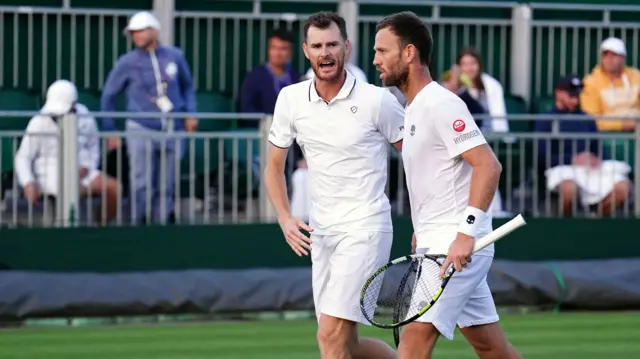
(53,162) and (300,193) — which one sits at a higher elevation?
(53,162)

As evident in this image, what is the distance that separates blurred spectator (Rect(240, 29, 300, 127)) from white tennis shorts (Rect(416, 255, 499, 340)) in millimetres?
7673

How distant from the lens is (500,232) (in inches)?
254

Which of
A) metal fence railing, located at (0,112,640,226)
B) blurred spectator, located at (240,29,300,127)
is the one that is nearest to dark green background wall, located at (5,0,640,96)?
blurred spectator, located at (240,29,300,127)

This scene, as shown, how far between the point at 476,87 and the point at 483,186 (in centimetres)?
859

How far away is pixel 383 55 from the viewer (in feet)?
22.9

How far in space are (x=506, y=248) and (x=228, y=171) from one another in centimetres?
286

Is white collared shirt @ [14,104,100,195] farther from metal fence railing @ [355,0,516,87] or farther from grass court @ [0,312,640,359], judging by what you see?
metal fence railing @ [355,0,516,87]

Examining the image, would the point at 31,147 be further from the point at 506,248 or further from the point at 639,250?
the point at 639,250

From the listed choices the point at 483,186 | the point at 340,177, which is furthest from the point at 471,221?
the point at 340,177

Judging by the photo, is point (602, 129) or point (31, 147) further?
point (602, 129)

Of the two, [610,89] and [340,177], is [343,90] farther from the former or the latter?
[610,89]

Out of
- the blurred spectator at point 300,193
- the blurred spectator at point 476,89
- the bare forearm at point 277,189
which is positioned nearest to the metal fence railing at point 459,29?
the blurred spectator at point 476,89

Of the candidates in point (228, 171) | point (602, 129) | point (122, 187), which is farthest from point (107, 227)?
point (602, 129)

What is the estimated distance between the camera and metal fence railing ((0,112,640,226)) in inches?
519
